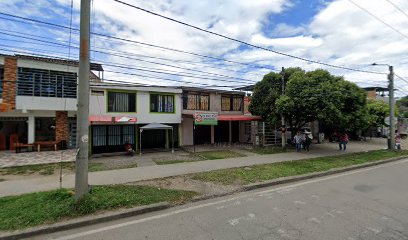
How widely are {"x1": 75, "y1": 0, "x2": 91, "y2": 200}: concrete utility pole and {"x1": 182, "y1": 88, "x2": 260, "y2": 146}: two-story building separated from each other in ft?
40.5

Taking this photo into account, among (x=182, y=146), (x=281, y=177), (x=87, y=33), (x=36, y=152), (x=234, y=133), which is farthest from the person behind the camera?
(x=234, y=133)

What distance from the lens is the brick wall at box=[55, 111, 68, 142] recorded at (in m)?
15.8

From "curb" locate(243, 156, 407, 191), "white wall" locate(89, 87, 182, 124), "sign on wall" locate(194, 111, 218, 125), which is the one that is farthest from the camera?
"sign on wall" locate(194, 111, 218, 125)

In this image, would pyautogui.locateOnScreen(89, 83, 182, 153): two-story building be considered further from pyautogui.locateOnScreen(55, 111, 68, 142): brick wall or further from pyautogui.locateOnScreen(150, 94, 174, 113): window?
pyautogui.locateOnScreen(55, 111, 68, 142): brick wall

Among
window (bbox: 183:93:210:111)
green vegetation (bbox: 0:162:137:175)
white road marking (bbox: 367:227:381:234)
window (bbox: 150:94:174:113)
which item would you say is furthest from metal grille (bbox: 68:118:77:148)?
white road marking (bbox: 367:227:381:234)

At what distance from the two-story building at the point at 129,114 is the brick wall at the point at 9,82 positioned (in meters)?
4.63

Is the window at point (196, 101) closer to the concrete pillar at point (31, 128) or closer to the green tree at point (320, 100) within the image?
the green tree at point (320, 100)

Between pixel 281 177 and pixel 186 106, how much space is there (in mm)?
11590

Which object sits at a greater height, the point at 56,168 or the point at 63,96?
the point at 63,96

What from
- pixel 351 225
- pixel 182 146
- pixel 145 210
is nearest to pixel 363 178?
pixel 351 225

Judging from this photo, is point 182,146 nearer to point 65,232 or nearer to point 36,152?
point 36,152

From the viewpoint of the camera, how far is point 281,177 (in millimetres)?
8336

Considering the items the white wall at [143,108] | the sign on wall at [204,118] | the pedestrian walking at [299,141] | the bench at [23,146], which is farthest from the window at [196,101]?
→ the bench at [23,146]

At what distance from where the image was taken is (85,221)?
4.60 metres
